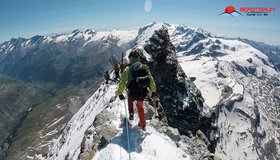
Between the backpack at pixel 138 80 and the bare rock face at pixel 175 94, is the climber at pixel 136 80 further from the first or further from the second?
the bare rock face at pixel 175 94

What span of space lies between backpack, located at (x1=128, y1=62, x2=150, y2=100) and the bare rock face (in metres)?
20.6

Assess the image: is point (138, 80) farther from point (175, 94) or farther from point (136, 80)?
point (175, 94)

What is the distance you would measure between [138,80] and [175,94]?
25.0 metres

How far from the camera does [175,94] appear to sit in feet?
137

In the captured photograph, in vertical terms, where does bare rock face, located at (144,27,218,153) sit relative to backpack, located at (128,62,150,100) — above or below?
below

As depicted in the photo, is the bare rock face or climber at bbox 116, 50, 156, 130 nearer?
climber at bbox 116, 50, 156, 130

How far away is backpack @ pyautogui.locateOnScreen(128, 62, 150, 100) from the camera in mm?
→ 17375

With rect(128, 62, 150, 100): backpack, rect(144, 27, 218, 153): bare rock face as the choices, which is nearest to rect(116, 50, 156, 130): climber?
rect(128, 62, 150, 100): backpack

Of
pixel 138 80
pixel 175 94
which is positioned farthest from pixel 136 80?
pixel 175 94

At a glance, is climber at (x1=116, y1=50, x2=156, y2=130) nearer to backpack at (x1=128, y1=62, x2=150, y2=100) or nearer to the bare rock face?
backpack at (x1=128, y1=62, x2=150, y2=100)

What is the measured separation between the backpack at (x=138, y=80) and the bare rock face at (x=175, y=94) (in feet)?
67.5

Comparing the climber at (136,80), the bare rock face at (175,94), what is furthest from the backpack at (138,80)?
the bare rock face at (175,94)

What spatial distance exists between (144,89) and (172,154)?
14.5 feet

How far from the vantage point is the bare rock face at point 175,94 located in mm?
39531
